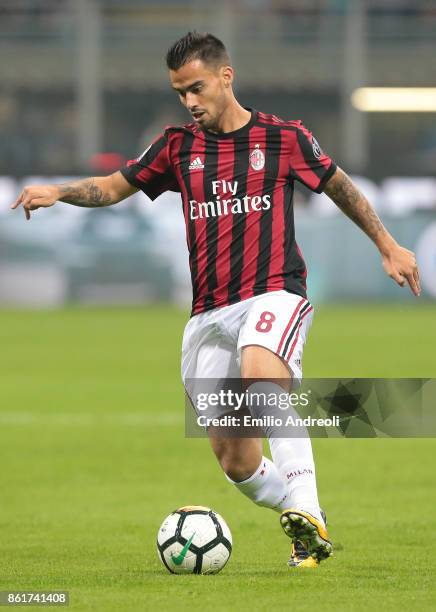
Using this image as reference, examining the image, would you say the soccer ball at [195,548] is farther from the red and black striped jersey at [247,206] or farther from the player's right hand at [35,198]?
the player's right hand at [35,198]

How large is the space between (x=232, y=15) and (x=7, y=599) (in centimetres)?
2776

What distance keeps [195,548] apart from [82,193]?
157 cm

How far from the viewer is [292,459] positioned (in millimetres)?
5410

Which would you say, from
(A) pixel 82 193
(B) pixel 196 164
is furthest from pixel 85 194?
(B) pixel 196 164

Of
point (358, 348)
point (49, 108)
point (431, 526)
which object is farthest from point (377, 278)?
point (431, 526)

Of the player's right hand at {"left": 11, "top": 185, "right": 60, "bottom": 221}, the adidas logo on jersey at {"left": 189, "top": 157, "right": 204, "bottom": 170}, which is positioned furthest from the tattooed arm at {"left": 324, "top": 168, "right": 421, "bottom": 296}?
the player's right hand at {"left": 11, "top": 185, "right": 60, "bottom": 221}

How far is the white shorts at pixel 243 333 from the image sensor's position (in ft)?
18.1

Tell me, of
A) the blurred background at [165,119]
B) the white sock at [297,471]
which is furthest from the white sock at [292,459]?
the blurred background at [165,119]

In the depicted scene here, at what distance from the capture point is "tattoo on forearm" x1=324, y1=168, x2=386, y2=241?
5.70m

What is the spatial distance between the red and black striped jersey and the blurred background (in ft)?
54.1

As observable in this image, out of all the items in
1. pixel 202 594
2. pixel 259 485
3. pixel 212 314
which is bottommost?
pixel 202 594

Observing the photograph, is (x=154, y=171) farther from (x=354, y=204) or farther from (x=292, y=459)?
(x=292, y=459)

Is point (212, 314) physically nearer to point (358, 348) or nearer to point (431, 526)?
point (431, 526)

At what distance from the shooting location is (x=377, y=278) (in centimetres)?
2327
